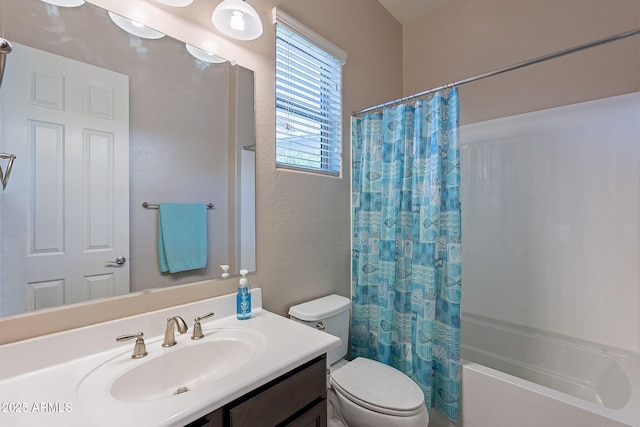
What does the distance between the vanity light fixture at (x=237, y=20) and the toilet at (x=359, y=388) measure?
53.6 inches

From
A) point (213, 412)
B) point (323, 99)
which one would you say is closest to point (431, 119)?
point (323, 99)

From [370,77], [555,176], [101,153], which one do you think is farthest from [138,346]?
[555,176]

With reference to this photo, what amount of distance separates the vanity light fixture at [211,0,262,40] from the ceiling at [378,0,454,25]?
1.57 meters

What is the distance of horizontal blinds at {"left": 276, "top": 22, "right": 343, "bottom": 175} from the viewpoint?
59.7 inches

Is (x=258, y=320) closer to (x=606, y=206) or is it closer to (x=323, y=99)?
(x=323, y=99)

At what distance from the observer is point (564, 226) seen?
179 cm

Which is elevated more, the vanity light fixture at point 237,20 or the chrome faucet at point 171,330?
the vanity light fixture at point 237,20

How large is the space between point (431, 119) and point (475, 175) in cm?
90

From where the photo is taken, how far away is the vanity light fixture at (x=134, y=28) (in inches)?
38.7

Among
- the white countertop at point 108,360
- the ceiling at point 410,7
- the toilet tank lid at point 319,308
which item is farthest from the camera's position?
the ceiling at point 410,7

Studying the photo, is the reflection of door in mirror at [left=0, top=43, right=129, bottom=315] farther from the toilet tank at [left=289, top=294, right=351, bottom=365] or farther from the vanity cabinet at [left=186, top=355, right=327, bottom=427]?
the toilet tank at [left=289, top=294, right=351, bottom=365]

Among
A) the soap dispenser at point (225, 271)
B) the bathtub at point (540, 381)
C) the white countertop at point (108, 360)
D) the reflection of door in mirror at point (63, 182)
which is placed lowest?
the bathtub at point (540, 381)

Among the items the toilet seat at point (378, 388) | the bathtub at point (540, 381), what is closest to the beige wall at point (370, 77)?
the toilet seat at point (378, 388)

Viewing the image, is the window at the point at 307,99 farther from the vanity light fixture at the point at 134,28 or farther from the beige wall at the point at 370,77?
the vanity light fixture at the point at 134,28
